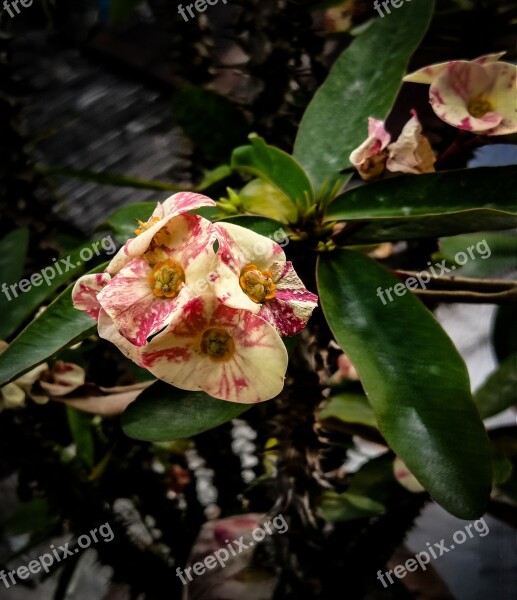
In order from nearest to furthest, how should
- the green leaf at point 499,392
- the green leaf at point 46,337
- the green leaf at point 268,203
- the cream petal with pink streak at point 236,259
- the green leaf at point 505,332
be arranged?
the cream petal with pink streak at point 236,259 < the green leaf at point 46,337 < the green leaf at point 268,203 < the green leaf at point 499,392 < the green leaf at point 505,332

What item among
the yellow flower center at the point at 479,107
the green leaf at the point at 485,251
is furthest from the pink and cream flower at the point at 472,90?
the green leaf at the point at 485,251

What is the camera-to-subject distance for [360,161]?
498 mm

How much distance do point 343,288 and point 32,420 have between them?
49 cm

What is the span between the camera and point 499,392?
0.79 meters

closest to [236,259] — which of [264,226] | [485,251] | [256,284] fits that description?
[256,284]

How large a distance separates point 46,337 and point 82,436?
1.41ft

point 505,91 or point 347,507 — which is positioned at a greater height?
point 505,91

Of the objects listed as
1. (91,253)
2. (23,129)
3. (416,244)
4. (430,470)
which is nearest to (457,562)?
(416,244)

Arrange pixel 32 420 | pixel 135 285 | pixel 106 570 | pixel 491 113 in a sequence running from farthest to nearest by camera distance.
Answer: pixel 106 570, pixel 32 420, pixel 491 113, pixel 135 285

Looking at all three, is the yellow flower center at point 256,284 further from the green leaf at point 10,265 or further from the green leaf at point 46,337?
the green leaf at point 10,265

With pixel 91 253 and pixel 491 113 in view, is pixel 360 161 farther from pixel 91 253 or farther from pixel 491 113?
pixel 91 253

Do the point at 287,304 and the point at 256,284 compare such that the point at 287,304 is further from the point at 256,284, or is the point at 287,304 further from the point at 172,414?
the point at 172,414

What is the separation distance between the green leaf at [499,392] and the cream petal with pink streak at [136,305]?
0.56 meters

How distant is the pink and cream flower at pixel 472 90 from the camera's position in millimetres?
474
